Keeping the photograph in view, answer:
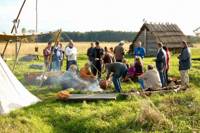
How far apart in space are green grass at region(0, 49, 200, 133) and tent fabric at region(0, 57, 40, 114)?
29cm

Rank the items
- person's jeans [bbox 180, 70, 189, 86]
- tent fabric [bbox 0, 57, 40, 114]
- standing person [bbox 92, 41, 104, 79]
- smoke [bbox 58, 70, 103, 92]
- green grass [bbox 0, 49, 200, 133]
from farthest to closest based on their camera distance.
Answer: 1. standing person [bbox 92, 41, 104, 79]
2. person's jeans [bbox 180, 70, 189, 86]
3. smoke [bbox 58, 70, 103, 92]
4. tent fabric [bbox 0, 57, 40, 114]
5. green grass [bbox 0, 49, 200, 133]

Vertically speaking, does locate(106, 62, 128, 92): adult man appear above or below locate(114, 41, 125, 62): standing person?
below

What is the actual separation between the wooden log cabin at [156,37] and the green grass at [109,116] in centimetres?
2259

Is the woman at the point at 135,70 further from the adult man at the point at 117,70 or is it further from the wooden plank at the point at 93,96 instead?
the wooden plank at the point at 93,96

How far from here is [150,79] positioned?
1588 centimetres

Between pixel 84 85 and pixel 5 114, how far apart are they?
4.65m

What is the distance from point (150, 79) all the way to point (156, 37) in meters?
21.0

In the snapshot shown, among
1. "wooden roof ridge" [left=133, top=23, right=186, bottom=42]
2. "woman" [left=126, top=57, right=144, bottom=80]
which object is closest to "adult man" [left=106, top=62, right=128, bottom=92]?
"woman" [left=126, top=57, right=144, bottom=80]

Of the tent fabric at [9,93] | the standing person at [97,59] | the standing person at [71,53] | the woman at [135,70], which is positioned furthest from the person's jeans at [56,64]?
the tent fabric at [9,93]

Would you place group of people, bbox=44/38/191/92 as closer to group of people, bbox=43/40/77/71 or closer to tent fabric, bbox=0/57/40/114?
group of people, bbox=43/40/77/71

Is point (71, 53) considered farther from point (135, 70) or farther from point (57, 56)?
point (135, 70)

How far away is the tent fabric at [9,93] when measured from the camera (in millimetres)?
12961

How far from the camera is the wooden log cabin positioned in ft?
123

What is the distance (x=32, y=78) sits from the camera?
1831 centimetres
